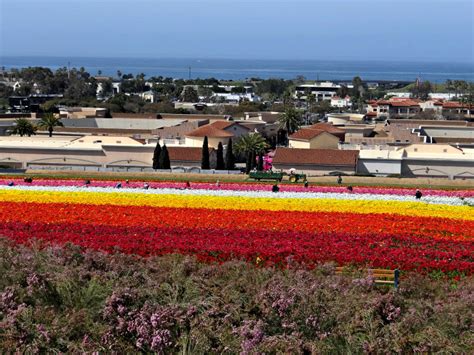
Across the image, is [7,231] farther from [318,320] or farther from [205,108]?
[205,108]

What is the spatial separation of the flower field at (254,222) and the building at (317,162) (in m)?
14.4

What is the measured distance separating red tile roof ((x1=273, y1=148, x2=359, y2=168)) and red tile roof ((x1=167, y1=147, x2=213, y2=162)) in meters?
4.98

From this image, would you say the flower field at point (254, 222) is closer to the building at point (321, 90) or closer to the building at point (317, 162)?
the building at point (317, 162)

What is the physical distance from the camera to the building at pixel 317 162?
50594 millimetres

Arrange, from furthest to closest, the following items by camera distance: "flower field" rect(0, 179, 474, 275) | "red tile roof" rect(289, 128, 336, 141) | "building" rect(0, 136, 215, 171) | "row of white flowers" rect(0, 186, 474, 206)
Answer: "red tile roof" rect(289, 128, 336, 141)
"building" rect(0, 136, 215, 171)
"row of white flowers" rect(0, 186, 474, 206)
"flower field" rect(0, 179, 474, 275)

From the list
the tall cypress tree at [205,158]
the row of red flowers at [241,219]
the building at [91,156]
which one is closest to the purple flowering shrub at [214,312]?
the row of red flowers at [241,219]

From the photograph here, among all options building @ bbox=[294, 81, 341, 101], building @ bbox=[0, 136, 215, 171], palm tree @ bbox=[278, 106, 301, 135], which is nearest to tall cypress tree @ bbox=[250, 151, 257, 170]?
building @ bbox=[0, 136, 215, 171]

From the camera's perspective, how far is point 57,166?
169ft

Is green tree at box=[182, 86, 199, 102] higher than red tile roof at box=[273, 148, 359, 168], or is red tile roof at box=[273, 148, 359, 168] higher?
red tile roof at box=[273, 148, 359, 168]

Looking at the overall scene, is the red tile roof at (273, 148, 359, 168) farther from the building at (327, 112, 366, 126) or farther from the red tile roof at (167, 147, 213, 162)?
the building at (327, 112, 366, 126)

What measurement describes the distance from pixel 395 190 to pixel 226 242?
1551 centimetres

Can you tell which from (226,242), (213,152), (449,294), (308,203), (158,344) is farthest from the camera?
(213,152)

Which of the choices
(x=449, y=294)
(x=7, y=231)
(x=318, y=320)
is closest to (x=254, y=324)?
(x=318, y=320)

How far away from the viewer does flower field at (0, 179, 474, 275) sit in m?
20.2
